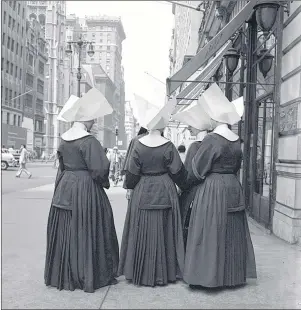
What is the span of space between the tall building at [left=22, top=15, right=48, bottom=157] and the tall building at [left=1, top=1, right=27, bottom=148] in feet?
11.5

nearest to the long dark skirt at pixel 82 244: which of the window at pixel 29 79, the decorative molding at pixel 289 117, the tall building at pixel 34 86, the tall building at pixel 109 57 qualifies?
the decorative molding at pixel 289 117

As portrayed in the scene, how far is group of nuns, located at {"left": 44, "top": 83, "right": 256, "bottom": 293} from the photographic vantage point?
4.78 metres

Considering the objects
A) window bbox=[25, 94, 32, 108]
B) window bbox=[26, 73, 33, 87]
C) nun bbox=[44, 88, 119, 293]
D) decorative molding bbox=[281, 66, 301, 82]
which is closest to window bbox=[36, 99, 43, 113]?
window bbox=[25, 94, 32, 108]

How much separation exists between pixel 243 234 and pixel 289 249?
2293 mm

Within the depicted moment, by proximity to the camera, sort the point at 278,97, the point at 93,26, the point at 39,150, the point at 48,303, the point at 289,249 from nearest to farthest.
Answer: the point at 48,303
the point at 289,249
the point at 278,97
the point at 93,26
the point at 39,150

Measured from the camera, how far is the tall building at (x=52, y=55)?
9844 centimetres

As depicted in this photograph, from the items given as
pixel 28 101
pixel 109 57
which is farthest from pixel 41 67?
pixel 109 57

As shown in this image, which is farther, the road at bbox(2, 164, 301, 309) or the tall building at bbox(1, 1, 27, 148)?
the tall building at bbox(1, 1, 27, 148)

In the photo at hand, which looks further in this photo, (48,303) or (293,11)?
(293,11)

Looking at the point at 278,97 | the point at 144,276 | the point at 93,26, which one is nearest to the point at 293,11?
the point at 278,97

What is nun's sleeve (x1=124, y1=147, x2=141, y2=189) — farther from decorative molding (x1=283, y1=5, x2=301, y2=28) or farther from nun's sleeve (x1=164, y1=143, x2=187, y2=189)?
decorative molding (x1=283, y1=5, x2=301, y2=28)

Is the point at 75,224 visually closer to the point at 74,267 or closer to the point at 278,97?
the point at 74,267

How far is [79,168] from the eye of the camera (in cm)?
492

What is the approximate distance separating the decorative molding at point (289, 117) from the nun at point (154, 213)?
3009 millimetres
